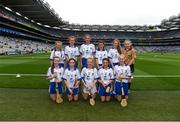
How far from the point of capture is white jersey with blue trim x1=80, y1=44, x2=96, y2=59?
11.0 m

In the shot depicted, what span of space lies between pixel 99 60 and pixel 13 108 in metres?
4.10

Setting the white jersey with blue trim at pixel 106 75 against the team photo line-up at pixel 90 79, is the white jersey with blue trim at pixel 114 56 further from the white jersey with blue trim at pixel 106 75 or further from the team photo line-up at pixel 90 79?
the white jersey with blue trim at pixel 106 75

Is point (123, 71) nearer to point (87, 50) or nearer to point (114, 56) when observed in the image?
point (114, 56)

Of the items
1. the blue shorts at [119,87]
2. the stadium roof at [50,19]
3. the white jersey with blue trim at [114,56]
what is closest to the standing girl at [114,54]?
the white jersey with blue trim at [114,56]

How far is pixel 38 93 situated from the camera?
1071 cm

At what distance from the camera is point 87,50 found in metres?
11.1

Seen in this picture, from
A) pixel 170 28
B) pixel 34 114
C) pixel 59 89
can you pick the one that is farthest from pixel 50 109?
pixel 170 28

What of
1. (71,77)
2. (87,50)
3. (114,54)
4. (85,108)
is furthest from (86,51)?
(85,108)

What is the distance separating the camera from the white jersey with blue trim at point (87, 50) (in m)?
11.0

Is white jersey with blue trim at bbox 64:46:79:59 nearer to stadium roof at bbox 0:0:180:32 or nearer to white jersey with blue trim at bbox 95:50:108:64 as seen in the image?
white jersey with blue trim at bbox 95:50:108:64

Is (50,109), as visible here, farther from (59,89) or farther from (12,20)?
(12,20)

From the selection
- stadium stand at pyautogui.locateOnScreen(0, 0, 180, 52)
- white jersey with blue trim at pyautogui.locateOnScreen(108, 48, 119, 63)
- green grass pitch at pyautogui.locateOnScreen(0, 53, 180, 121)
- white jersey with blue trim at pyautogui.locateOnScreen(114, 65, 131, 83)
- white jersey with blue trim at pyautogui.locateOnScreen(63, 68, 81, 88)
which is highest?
stadium stand at pyautogui.locateOnScreen(0, 0, 180, 52)

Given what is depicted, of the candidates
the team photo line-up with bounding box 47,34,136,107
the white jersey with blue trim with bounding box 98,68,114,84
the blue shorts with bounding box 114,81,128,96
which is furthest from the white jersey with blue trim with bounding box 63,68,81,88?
the blue shorts with bounding box 114,81,128,96

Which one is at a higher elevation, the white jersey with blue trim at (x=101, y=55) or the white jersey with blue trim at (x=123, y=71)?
the white jersey with blue trim at (x=101, y=55)
